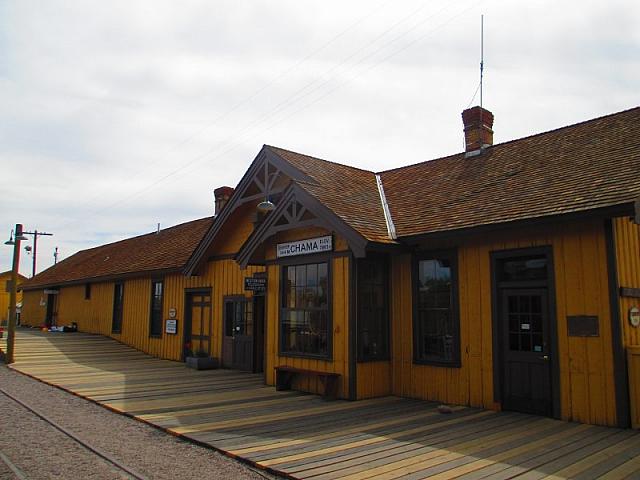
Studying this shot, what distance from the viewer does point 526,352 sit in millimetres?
8695

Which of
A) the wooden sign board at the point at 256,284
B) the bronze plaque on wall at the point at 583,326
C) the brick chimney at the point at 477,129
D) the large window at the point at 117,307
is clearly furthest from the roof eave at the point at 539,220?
the large window at the point at 117,307

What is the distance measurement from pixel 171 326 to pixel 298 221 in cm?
882

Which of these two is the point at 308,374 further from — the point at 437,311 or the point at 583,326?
the point at 583,326

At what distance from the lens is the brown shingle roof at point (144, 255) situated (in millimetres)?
19250

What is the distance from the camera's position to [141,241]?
1035 inches

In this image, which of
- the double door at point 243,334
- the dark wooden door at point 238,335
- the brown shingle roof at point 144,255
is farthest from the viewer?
the brown shingle roof at point 144,255

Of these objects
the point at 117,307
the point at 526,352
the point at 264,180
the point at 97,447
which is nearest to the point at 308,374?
the point at 526,352

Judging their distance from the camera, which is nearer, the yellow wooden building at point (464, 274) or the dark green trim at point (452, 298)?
the yellow wooden building at point (464, 274)

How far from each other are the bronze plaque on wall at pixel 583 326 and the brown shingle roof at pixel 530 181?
1594 millimetres

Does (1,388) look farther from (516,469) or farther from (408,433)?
(516,469)

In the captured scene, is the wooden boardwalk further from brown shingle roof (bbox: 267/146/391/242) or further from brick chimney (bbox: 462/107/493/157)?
brick chimney (bbox: 462/107/493/157)

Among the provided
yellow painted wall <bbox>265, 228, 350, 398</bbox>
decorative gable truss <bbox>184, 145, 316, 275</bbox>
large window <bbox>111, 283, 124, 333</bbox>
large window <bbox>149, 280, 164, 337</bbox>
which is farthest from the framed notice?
yellow painted wall <bbox>265, 228, 350, 398</bbox>

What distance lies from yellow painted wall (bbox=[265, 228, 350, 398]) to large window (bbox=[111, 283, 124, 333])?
11.6m

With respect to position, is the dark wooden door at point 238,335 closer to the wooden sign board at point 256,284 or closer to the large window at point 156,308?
the wooden sign board at point 256,284
